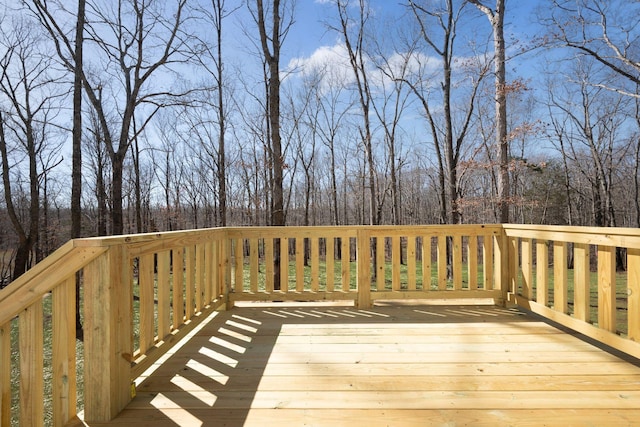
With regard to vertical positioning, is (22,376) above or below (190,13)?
below

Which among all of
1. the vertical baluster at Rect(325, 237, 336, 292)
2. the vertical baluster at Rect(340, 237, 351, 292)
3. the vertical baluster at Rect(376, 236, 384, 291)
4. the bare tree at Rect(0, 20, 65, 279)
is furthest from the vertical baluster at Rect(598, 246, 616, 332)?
the bare tree at Rect(0, 20, 65, 279)

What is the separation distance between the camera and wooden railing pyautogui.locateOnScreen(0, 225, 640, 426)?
4.42 feet

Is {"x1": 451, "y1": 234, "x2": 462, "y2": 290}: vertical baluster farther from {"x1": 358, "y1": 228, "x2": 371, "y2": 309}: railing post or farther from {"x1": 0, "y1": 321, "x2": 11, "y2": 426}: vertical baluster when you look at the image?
{"x1": 0, "y1": 321, "x2": 11, "y2": 426}: vertical baluster

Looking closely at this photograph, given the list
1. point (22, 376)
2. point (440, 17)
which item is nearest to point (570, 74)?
point (440, 17)

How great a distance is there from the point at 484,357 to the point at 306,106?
1422 centimetres

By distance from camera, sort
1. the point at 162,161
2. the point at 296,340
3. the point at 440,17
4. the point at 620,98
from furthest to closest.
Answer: the point at 162,161 → the point at 620,98 → the point at 440,17 → the point at 296,340

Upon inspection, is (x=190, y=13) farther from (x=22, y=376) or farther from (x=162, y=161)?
(x=162, y=161)

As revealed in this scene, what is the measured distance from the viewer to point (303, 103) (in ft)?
48.7

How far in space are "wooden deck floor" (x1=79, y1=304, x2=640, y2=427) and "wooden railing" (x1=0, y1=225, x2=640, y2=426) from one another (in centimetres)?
20

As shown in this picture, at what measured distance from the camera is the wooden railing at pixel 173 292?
1.35 metres

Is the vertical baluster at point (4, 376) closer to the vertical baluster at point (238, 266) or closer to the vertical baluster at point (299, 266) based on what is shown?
the vertical baluster at point (238, 266)

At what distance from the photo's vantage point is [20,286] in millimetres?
1308

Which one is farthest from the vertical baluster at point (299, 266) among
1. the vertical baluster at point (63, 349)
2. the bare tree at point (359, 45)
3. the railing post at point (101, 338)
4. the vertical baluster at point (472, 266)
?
the bare tree at point (359, 45)

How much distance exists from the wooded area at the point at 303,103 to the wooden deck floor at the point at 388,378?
407 centimetres
